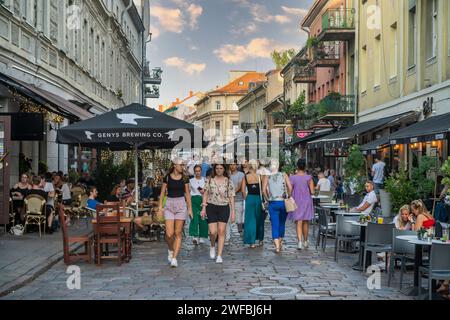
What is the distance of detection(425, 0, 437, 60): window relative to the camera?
2097 centimetres

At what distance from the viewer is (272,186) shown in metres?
13.3

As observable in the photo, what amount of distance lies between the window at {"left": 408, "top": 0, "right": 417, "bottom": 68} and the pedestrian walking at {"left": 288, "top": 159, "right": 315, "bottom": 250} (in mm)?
10931

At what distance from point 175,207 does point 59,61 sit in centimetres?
1422

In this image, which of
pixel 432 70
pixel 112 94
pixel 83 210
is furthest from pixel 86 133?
pixel 112 94

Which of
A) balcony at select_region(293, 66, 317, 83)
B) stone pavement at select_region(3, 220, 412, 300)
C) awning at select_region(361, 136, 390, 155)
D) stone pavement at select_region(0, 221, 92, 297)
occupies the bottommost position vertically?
stone pavement at select_region(3, 220, 412, 300)

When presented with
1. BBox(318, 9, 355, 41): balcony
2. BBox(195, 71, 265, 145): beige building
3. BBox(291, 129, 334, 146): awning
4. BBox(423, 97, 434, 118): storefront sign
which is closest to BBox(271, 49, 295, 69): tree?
BBox(291, 129, 334, 146): awning

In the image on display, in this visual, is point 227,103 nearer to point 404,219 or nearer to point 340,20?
point 340,20

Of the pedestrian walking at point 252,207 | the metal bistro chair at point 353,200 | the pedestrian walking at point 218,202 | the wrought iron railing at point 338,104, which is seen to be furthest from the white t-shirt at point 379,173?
the pedestrian walking at point 218,202

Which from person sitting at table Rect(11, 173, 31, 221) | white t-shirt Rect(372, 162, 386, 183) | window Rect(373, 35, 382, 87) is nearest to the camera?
person sitting at table Rect(11, 173, 31, 221)

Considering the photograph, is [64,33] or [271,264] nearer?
[271,264]

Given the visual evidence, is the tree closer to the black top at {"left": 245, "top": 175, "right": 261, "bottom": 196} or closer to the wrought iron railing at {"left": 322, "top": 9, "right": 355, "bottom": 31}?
the wrought iron railing at {"left": 322, "top": 9, "right": 355, "bottom": 31}

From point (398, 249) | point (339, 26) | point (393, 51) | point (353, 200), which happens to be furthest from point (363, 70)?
point (398, 249)

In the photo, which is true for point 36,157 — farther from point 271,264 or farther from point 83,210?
point 271,264
